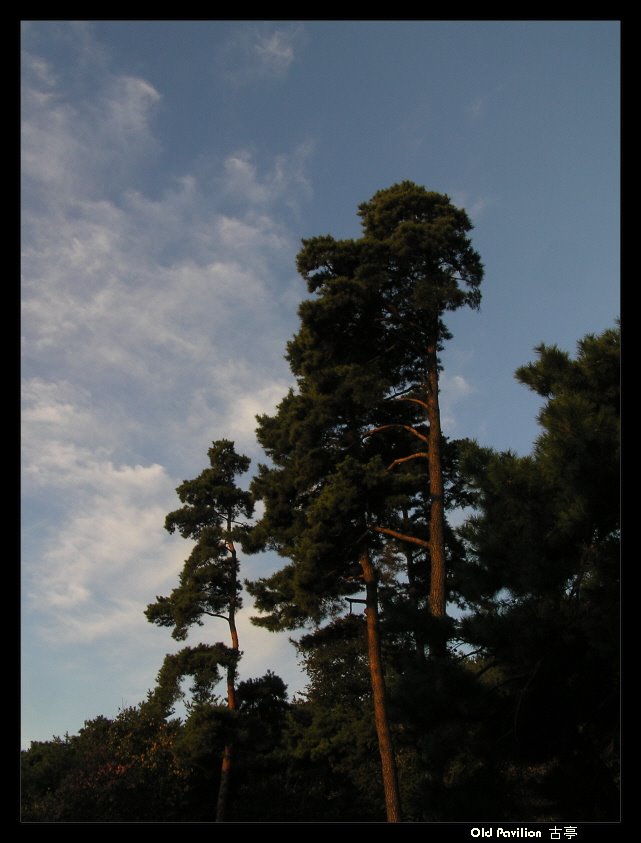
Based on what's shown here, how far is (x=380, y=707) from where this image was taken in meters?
17.5

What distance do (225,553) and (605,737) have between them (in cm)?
1951

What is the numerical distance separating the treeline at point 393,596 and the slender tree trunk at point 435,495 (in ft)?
0.16

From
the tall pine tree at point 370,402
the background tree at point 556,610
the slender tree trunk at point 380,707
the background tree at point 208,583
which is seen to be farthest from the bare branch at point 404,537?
the background tree at point 208,583

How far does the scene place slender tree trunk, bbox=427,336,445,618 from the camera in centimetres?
1444

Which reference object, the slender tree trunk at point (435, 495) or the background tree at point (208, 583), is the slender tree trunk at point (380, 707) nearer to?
the slender tree trunk at point (435, 495)

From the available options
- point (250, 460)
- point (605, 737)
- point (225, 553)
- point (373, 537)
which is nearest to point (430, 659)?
point (605, 737)

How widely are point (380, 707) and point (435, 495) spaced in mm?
6102

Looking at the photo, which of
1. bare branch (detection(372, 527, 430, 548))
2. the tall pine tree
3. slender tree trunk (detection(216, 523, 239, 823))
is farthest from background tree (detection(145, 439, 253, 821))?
bare branch (detection(372, 527, 430, 548))

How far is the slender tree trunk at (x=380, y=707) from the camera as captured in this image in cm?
1653

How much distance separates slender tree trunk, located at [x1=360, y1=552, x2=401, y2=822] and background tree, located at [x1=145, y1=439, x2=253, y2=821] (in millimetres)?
7885

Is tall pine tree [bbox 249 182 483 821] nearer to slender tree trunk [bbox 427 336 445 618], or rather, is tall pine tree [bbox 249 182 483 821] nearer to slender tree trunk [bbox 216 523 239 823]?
slender tree trunk [bbox 427 336 445 618]

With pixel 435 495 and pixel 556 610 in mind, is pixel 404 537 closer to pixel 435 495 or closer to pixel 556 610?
pixel 435 495

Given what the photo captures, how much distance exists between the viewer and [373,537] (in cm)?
1830
